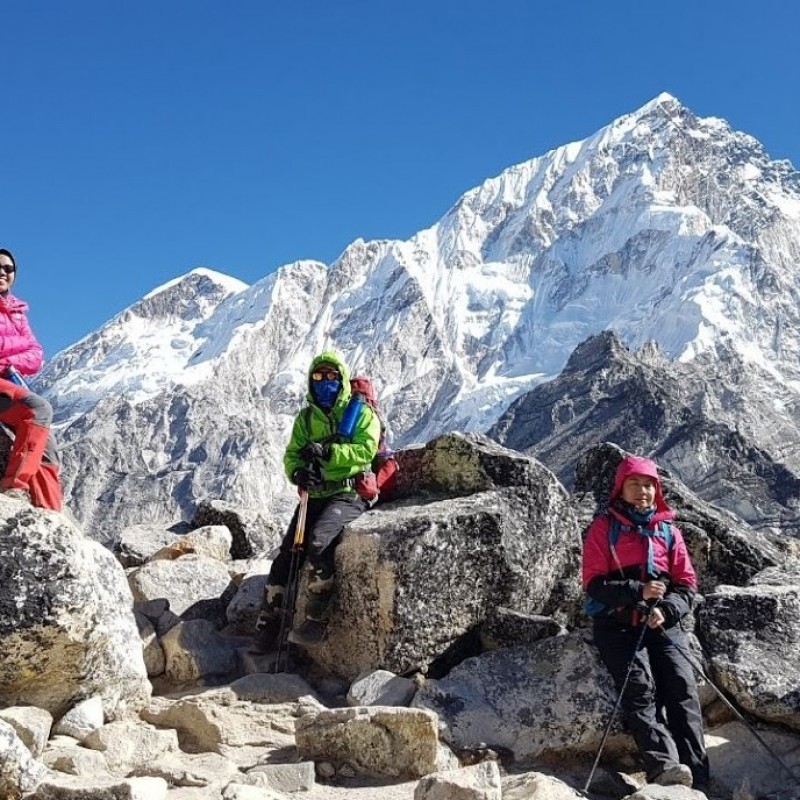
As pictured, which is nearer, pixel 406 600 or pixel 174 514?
pixel 406 600

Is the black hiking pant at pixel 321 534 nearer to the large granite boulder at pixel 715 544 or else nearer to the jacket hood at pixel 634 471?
the jacket hood at pixel 634 471

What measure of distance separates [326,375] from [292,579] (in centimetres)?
192

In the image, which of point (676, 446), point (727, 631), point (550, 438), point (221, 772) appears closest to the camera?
point (221, 772)

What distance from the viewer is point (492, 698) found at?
653cm

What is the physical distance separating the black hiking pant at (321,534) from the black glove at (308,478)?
17 cm

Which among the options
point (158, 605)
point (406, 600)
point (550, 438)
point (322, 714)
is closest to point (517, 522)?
point (406, 600)

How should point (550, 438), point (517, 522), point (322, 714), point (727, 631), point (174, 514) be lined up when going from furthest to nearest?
point (174, 514), point (550, 438), point (517, 522), point (727, 631), point (322, 714)

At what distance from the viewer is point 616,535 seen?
21.7 feet

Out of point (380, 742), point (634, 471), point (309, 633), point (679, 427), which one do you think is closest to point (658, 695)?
point (634, 471)

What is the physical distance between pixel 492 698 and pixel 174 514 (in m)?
197

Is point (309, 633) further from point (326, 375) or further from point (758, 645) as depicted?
point (758, 645)

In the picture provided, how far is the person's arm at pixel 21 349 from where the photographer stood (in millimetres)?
7555

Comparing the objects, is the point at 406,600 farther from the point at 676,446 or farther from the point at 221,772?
the point at 676,446

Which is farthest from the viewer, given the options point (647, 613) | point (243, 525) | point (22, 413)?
point (243, 525)
